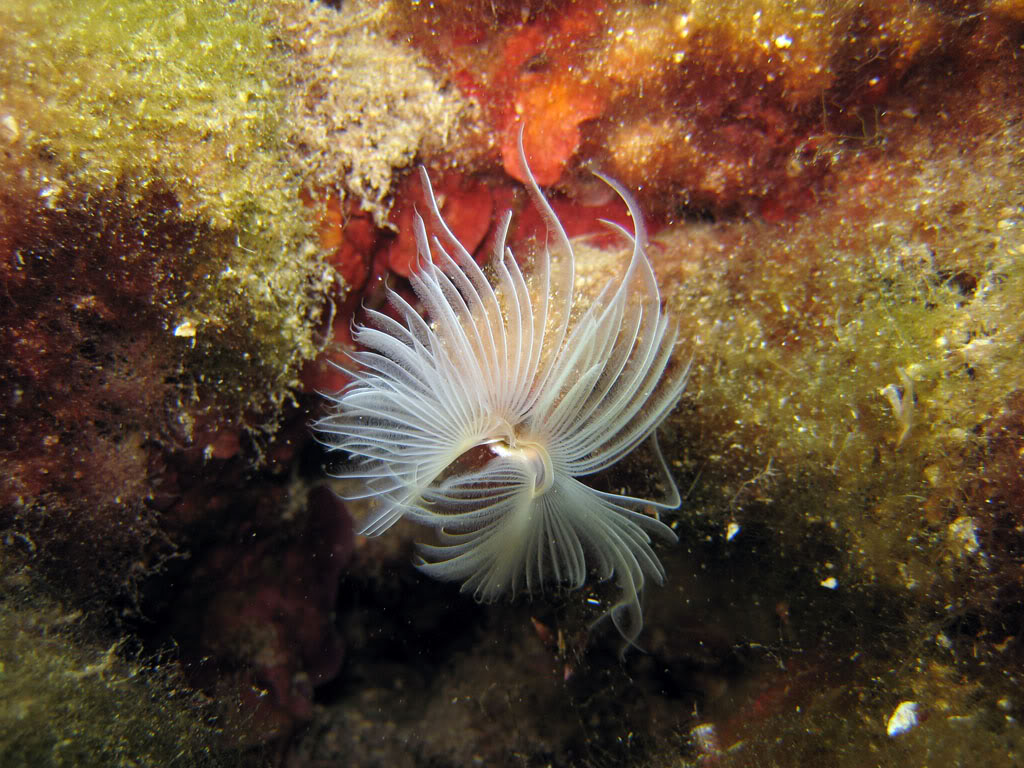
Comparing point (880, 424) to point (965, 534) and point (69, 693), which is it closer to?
point (965, 534)

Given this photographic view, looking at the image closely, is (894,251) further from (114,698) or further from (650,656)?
(114,698)

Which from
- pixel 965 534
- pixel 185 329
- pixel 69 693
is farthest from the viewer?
Result: pixel 69 693

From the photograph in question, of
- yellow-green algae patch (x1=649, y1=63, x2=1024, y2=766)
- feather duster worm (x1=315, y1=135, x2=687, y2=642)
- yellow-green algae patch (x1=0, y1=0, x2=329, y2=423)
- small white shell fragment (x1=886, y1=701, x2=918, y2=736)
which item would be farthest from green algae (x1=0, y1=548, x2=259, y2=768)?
small white shell fragment (x1=886, y1=701, x2=918, y2=736)

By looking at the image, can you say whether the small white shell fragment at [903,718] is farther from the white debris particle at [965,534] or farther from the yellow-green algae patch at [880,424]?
the white debris particle at [965,534]

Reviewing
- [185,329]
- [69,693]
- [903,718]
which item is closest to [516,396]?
[185,329]

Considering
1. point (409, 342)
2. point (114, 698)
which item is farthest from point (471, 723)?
point (409, 342)

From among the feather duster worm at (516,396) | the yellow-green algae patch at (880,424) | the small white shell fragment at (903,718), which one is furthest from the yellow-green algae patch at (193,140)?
the small white shell fragment at (903,718)
